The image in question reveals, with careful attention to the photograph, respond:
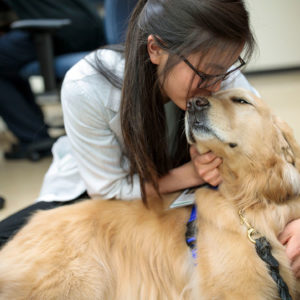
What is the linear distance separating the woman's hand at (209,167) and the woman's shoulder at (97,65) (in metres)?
0.47

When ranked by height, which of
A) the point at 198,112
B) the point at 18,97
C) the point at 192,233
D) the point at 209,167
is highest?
the point at 198,112

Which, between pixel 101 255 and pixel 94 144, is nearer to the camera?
pixel 101 255

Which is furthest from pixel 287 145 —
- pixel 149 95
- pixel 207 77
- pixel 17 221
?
pixel 17 221

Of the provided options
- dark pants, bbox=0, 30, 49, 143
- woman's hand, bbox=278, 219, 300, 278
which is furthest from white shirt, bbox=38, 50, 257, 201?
dark pants, bbox=0, 30, 49, 143

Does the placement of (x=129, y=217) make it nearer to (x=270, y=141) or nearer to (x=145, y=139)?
(x=145, y=139)

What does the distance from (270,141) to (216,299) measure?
58cm

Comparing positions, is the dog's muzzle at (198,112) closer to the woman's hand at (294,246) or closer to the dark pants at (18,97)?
the woman's hand at (294,246)

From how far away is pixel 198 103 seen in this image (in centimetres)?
122

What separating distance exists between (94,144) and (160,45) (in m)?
0.52

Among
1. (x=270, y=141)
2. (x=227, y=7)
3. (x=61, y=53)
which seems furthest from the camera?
(x=61, y=53)

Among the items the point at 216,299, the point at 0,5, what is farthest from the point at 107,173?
the point at 0,5

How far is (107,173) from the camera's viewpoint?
149 cm

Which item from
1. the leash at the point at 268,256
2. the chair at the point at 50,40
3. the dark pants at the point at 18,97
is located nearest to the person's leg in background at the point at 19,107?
the dark pants at the point at 18,97

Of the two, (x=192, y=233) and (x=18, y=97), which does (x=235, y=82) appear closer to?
(x=192, y=233)
